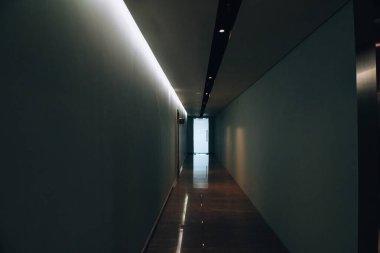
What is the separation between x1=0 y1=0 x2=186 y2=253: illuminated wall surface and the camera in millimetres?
1055

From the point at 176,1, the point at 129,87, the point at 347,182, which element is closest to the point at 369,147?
the point at 347,182

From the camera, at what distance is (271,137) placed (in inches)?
187

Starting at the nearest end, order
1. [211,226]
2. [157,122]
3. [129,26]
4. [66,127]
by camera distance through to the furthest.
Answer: [66,127], [129,26], [211,226], [157,122]

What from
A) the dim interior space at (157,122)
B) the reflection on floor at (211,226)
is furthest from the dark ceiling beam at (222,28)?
the reflection on floor at (211,226)

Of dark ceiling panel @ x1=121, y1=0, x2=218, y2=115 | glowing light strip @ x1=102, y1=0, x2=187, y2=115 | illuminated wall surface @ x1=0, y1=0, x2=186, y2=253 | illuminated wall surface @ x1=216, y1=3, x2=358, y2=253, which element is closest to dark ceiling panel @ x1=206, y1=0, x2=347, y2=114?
illuminated wall surface @ x1=216, y1=3, x2=358, y2=253

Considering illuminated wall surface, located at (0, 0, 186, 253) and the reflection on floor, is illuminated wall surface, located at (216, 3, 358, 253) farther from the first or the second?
illuminated wall surface, located at (0, 0, 186, 253)

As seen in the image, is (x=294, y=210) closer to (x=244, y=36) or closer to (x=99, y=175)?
(x=244, y=36)

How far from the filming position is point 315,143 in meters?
2.96

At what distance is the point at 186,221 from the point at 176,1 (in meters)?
4.16

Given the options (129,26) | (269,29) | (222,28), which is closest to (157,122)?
(129,26)

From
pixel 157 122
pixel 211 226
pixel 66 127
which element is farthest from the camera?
pixel 157 122

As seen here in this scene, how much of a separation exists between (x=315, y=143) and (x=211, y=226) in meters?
2.73

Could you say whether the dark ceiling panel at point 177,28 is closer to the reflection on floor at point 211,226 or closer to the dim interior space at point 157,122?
the dim interior space at point 157,122

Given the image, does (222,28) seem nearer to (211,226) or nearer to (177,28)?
(177,28)
